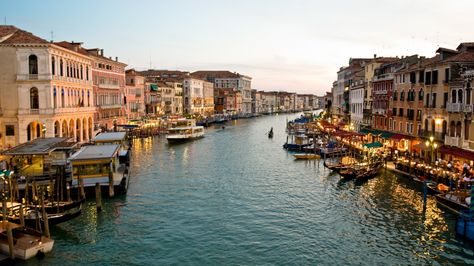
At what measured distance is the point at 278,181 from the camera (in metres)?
25.6

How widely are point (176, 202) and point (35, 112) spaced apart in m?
14.8

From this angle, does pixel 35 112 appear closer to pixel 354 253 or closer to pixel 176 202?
pixel 176 202

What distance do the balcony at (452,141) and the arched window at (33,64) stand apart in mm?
25877

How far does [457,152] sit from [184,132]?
32229 millimetres

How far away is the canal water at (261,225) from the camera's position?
45.4 feet

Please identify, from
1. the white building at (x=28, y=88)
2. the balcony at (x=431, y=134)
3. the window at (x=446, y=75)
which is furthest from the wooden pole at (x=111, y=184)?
the window at (x=446, y=75)

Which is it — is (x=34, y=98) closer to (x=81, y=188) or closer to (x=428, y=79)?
(x=81, y=188)

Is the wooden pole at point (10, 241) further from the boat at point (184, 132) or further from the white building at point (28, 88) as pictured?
the boat at point (184, 132)

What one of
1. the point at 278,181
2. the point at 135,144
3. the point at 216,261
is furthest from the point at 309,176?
the point at 135,144

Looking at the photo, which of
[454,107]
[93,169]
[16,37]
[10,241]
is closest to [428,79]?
[454,107]

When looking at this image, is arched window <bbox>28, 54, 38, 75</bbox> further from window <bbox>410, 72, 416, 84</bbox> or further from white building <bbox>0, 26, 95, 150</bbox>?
window <bbox>410, 72, 416, 84</bbox>

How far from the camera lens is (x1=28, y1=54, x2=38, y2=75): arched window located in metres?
29.1

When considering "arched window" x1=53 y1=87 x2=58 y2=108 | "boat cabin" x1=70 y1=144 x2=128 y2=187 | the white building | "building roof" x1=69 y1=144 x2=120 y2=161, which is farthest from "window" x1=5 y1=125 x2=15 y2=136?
"boat cabin" x1=70 y1=144 x2=128 y2=187

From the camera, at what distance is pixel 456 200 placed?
17.4 meters
